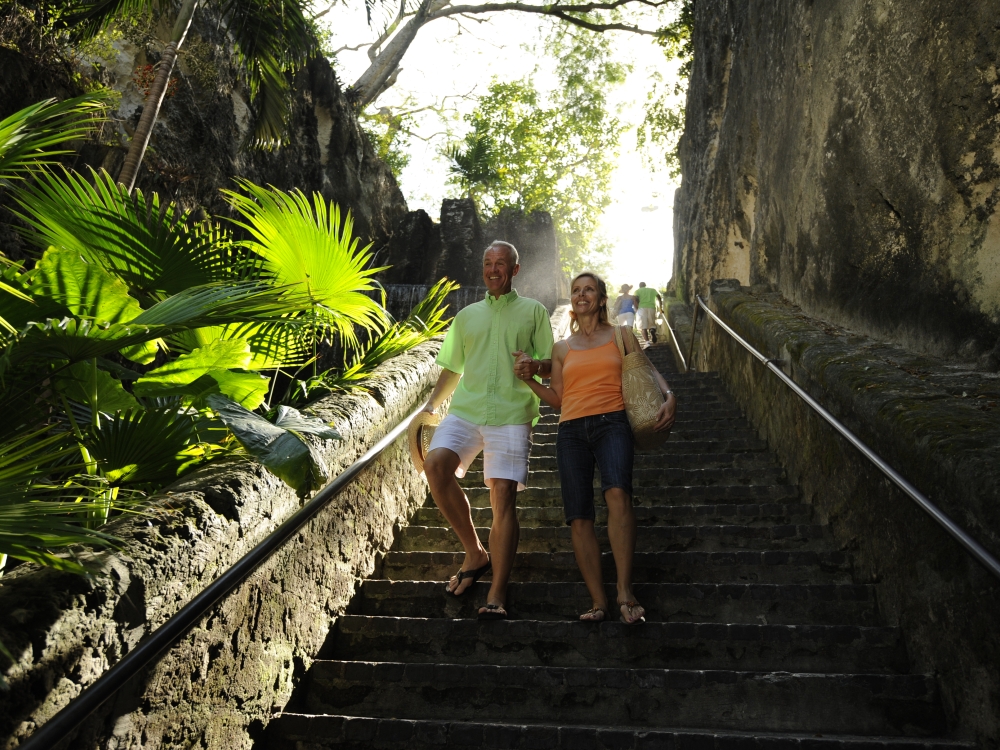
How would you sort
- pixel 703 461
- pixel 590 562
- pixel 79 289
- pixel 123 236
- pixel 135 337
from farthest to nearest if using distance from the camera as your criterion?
pixel 703 461 < pixel 590 562 < pixel 123 236 < pixel 79 289 < pixel 135 337

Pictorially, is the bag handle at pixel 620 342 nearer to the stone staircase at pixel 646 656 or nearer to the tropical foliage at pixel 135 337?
the stone staircase at pixel 646 656

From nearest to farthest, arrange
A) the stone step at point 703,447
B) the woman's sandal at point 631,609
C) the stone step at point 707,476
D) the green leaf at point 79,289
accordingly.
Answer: the green leaf at point 79,289 < the woman's sandal at point 631,609 < the stone step at point 707,476 < the stone step at point 703,447

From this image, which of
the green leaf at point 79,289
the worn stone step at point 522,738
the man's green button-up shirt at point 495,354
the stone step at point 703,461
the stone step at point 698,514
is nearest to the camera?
the worn stone step at point 522,738

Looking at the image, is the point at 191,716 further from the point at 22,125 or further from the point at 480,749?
the point at 22,125

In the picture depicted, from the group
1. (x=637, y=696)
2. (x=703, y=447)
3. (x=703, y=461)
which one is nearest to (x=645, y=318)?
(x=703, y=447)

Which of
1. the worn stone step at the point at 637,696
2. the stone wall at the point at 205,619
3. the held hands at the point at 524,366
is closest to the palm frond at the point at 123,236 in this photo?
the stone wall at the point at 205,619

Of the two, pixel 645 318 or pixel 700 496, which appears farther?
pixel 645 318

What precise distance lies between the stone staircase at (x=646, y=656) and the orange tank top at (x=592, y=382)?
2.44 ft

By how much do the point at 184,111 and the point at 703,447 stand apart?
8.11 metres

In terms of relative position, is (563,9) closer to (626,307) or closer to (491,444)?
(626,307)

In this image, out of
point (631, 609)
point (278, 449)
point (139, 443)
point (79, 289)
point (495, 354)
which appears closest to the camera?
point (278, 449)

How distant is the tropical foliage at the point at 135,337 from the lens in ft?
7.89

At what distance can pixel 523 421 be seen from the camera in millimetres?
3684

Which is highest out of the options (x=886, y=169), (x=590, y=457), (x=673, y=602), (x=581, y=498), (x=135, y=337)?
(x=886, y=169)
